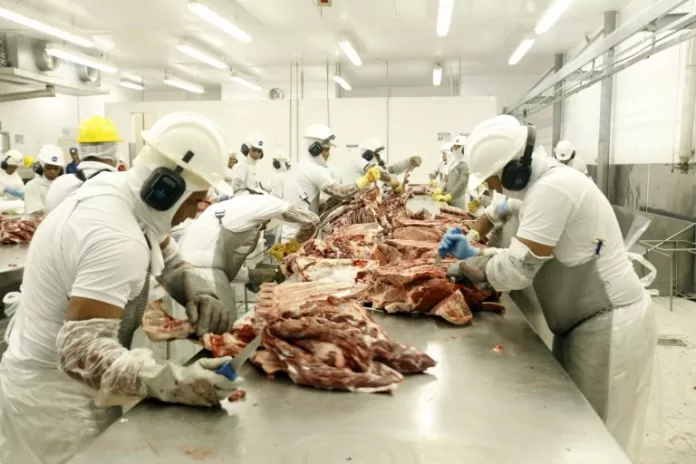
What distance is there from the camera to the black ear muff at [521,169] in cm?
272

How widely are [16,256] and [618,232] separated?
5.23m

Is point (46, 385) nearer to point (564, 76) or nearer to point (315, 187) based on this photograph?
point (315, 187)

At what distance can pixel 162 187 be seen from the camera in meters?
2.04

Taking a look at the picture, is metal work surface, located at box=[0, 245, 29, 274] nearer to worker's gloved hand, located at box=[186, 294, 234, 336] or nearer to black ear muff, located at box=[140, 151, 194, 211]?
worker's gloved hand, located at box=[186, 294, 234, 336]

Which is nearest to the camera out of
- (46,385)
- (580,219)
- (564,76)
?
(46,385)

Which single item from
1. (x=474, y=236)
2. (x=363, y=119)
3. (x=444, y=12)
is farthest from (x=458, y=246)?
(x=363, y=119)

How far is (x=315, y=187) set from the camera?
267 inches

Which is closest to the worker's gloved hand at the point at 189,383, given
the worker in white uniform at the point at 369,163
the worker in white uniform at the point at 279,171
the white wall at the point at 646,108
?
the worker in white uniform at the point at 369,163

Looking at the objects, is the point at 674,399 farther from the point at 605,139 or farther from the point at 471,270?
the point at 605,139

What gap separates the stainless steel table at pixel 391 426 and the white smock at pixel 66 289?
0.48 metres

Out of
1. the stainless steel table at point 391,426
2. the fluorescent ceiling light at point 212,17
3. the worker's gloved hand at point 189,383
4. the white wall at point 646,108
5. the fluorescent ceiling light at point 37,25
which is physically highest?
the fluorescent ceiling light at point 212,17

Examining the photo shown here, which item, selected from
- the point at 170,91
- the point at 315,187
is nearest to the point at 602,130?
the point at 315,187

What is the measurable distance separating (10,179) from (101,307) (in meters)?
11.3

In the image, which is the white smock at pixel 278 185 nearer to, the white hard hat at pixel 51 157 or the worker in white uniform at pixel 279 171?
the worker in white uniform at pixel 279 171
